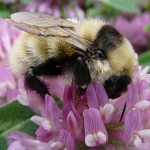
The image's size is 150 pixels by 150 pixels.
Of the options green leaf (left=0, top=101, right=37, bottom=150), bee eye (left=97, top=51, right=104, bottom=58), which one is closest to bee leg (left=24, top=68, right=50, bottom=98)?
green leaf (left=0, top=101, right=37, bottom=150)

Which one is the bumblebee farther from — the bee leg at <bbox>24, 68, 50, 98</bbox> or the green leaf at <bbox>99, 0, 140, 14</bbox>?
the green leaf at <bbox>99, 0, 140, 14</bbox>

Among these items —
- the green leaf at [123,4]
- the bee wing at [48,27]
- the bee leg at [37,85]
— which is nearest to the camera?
the bee wing at [48,27]

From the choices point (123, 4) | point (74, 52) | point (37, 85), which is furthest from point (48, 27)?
point (123, 4)

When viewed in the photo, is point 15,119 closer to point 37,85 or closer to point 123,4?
point 37,85

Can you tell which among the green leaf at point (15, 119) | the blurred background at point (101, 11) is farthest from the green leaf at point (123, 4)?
the green leaf at point (15, 119)

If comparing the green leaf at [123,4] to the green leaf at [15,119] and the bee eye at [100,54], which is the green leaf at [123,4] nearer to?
the green leaf at [15,119]

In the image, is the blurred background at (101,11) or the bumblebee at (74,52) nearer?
the bumblebee at (74,52)

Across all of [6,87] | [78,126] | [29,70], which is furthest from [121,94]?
[6,87]

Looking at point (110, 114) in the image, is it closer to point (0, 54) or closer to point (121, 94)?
point (121, 94)
